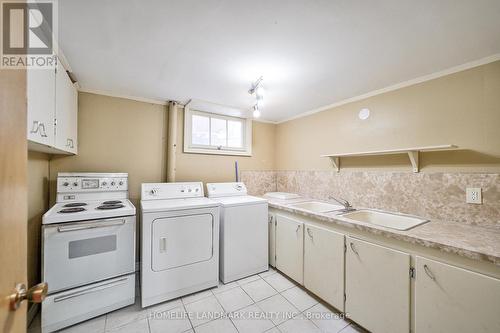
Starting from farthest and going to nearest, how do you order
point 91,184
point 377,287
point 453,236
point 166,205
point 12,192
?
point 91,184 → point 166,205 → point 377,287 → point 453,236 → point 12,192

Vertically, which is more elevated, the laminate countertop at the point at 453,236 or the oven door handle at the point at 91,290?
the laminate countertop at the point at 453,236

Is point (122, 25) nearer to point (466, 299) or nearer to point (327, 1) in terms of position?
point (327, 1)

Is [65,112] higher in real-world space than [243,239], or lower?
higher

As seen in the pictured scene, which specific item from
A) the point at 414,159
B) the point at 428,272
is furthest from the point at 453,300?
the point at 414,159

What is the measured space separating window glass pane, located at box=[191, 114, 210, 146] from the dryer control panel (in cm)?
67

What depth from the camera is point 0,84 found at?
51 cm

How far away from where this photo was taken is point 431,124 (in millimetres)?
1818

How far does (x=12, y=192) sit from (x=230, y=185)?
7.64 feet

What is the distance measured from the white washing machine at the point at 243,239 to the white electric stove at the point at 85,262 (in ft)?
2.93

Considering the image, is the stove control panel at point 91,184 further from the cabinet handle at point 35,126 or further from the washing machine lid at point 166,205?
the cabinet handle at point 35,126

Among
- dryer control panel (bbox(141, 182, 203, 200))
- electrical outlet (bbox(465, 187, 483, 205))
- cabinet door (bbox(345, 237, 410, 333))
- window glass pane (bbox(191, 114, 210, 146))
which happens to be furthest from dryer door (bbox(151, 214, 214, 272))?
electrical outlet (bbox(465, 187, 483, 205))

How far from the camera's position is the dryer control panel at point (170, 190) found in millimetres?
2277

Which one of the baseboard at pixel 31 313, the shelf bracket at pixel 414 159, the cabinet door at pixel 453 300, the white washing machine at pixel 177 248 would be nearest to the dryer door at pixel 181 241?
the white washing machine at pixel 177 248

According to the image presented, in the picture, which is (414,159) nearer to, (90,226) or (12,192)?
(12,192)
